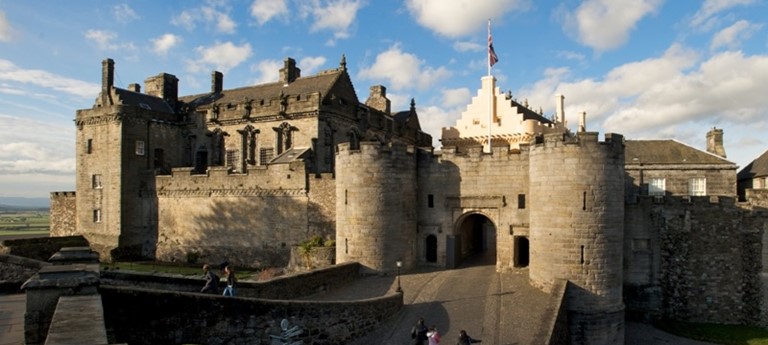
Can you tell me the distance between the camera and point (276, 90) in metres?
34.9

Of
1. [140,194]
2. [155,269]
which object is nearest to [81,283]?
[155,269]

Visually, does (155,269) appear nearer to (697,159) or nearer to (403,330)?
(403,330)

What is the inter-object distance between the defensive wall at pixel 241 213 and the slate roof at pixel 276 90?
239 inches

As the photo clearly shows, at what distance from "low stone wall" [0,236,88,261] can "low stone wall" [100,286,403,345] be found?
23687 millimetres

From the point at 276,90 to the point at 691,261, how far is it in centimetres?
2600

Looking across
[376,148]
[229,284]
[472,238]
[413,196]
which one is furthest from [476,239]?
[229,284]

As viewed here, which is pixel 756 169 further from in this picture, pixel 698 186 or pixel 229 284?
pixel 229 284

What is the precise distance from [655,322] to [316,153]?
62.4ft

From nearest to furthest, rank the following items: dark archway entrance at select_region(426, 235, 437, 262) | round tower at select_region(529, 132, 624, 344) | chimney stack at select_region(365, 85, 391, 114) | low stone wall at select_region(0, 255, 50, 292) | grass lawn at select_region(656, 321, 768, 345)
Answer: low stone wall at select_region(0, 255, 50, 292) → round tower at select_region(529, 132, 624, 344) → grass lawn at select_region(656, 321, 768, 345) → dark archway entrance at select_region(426, 235, 437, 262) → chimney stack at select_region(365, 85, 391, 114)

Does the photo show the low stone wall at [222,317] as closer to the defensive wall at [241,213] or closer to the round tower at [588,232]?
the round tower at [588,232]

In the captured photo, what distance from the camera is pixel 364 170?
21.5m

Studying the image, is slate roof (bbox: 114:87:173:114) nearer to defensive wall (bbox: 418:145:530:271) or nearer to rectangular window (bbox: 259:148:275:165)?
rectangular window (bbox: 259:148:275:165)

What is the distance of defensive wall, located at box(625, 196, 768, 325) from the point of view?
21.7 m

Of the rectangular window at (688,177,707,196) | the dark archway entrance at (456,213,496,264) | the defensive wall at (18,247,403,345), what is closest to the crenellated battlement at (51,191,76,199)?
the defensive wall at (18,247,403,345)
